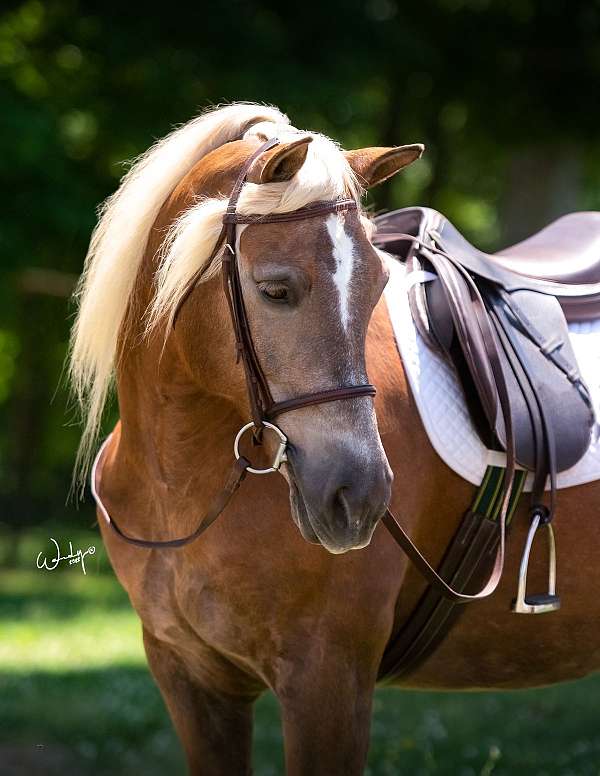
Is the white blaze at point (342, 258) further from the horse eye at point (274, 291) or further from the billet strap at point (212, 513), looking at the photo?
the billet strap at point (212, 513)

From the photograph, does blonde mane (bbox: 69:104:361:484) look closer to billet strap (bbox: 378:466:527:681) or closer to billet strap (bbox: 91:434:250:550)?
billet strap (bbox: 91:434:250:550)

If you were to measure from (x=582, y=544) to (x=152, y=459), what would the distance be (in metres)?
1.19

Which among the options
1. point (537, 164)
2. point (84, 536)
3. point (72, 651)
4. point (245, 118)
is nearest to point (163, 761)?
point (72, 651)

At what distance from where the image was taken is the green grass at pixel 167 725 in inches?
191

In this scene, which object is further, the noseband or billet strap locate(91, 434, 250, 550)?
billet strap locate(91, 434, 250, 550)

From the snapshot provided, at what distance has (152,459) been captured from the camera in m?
2.75

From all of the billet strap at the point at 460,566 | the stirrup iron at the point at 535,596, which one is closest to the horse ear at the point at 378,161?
the billet strap at the point at 460,566

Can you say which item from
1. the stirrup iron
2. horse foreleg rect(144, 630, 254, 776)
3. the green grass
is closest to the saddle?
the stirrup iron

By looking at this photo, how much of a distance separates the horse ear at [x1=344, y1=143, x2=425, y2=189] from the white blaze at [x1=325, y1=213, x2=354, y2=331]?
0.78 ft

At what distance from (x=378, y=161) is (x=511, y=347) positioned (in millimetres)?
668

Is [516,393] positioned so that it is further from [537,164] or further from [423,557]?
[537,164]

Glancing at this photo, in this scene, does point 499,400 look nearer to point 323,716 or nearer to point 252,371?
point 252,371

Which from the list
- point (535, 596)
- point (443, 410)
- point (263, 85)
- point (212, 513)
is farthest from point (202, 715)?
point (263, 85)

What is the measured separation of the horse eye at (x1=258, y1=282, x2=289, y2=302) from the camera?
2236 millimetres
